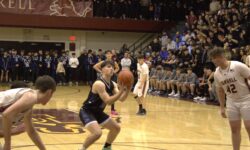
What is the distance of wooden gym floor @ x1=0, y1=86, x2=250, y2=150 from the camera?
866cm

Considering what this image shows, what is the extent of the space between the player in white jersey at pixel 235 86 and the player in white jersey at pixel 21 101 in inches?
116

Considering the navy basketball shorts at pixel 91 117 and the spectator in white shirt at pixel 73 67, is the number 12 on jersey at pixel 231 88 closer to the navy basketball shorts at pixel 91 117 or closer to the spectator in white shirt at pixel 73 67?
the navy basketball shorts at pixel 91 117

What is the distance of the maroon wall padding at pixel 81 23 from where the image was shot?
84.0 feet

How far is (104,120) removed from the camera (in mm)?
7281

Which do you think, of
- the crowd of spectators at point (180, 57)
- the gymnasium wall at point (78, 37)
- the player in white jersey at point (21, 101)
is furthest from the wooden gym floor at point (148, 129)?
the gymnasium wall at point (78, 37)

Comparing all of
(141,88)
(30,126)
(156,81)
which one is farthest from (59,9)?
(30,126)

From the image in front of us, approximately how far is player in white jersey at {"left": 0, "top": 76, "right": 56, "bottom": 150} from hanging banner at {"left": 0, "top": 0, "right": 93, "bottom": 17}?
2139 cm

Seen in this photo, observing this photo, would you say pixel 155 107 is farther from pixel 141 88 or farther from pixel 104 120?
pixel 104 120

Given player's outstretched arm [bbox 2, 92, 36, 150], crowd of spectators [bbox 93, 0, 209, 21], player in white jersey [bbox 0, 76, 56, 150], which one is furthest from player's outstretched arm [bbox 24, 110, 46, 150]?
crowd of spectators [bbox 93, 0, 209, 21]

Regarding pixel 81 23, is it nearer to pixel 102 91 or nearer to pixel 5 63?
pixel 5 63

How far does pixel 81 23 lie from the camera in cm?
2681

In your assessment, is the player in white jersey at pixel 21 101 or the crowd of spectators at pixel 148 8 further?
the crowd of spectators at pixel 148 8

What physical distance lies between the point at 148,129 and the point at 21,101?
6.34m

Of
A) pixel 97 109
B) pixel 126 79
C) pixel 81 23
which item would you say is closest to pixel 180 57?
pixel 81 23
